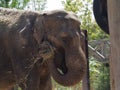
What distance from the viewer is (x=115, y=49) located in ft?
6.33

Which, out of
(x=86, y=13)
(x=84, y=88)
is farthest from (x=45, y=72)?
(x=86, y=13)

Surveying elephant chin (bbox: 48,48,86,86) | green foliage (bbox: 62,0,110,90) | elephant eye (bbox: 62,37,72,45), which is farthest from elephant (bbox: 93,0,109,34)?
green foliage (bbox: 62,0,110,90)

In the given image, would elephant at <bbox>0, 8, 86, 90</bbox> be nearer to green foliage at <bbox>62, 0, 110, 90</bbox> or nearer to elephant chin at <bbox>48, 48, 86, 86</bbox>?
elephant chin at <bbox>48, 48, 86, 86</bbox>

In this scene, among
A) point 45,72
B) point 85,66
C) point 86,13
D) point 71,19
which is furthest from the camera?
point 86,13

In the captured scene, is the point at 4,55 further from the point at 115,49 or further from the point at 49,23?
the point at 115,49

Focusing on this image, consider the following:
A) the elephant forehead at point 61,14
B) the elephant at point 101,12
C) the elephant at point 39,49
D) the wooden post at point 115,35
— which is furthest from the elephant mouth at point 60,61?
the wooden post at point 115,35

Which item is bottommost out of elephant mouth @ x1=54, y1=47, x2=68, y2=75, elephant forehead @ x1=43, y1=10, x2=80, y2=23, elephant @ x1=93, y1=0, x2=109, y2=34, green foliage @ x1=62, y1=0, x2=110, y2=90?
green foliage @ x1=62, y1=0, x2=110, y2=90

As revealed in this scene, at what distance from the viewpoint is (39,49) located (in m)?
5.34

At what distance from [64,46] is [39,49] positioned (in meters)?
0.32

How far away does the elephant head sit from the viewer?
194 inches

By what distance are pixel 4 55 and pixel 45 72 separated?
0.65m

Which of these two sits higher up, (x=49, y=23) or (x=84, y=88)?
(x=49, y=23)

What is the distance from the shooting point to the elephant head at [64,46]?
494 cm

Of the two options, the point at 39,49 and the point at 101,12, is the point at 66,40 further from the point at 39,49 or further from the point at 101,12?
the point at 101,12
